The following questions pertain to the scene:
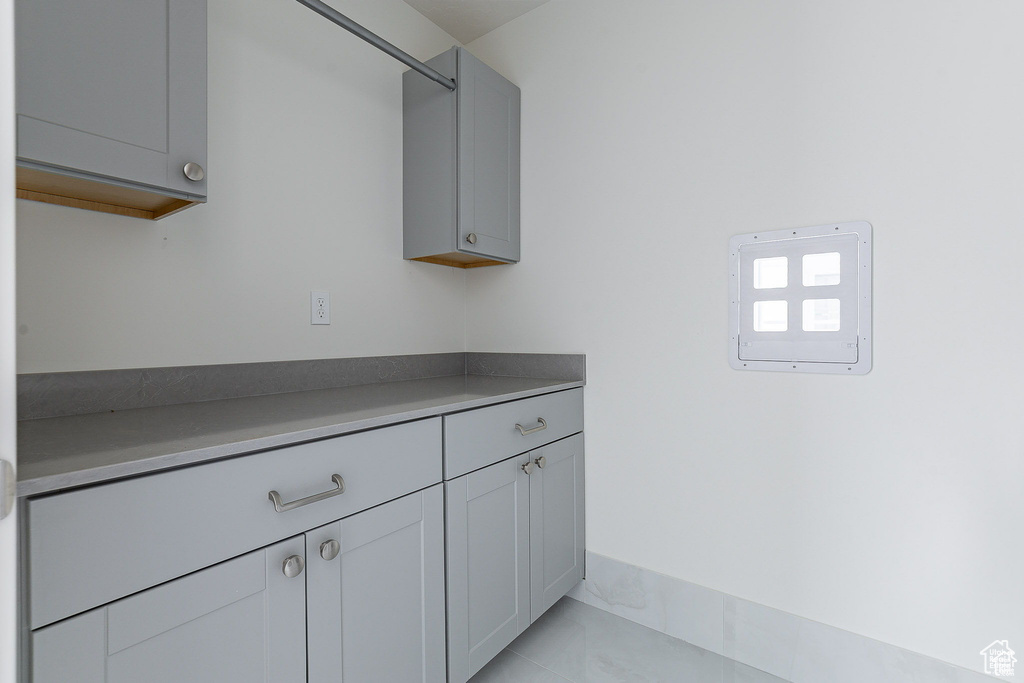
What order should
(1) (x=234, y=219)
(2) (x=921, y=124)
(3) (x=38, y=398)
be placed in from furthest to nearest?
(1) (x=234, y=219)
(2) (x=921, y=124)
(3) (x=38, y=398)

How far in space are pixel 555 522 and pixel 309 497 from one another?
1.04 meters

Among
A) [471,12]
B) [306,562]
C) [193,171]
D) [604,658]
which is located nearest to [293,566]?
[306,562]

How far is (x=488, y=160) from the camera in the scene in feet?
6.37

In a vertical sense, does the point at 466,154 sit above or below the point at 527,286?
above

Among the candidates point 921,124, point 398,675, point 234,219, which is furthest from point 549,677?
point 921,124

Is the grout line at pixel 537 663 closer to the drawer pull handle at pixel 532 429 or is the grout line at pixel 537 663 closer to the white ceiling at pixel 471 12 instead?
the drawer pull handle at pixel 532 429

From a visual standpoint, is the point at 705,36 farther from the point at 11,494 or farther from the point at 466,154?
the point at 11,494

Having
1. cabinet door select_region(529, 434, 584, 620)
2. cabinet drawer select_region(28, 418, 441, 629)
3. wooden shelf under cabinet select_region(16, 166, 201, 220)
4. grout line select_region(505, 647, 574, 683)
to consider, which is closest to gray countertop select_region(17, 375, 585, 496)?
cabinet drawer select_region(28, 418, 441, 629)

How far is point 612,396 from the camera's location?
1882 millimetres

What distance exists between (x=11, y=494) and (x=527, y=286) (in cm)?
180

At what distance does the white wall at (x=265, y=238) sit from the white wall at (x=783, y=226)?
1.95 feet

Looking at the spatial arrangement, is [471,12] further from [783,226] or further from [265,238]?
[783,226]

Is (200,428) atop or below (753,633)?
atop

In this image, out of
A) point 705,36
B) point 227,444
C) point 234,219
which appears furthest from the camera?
point 705,36
